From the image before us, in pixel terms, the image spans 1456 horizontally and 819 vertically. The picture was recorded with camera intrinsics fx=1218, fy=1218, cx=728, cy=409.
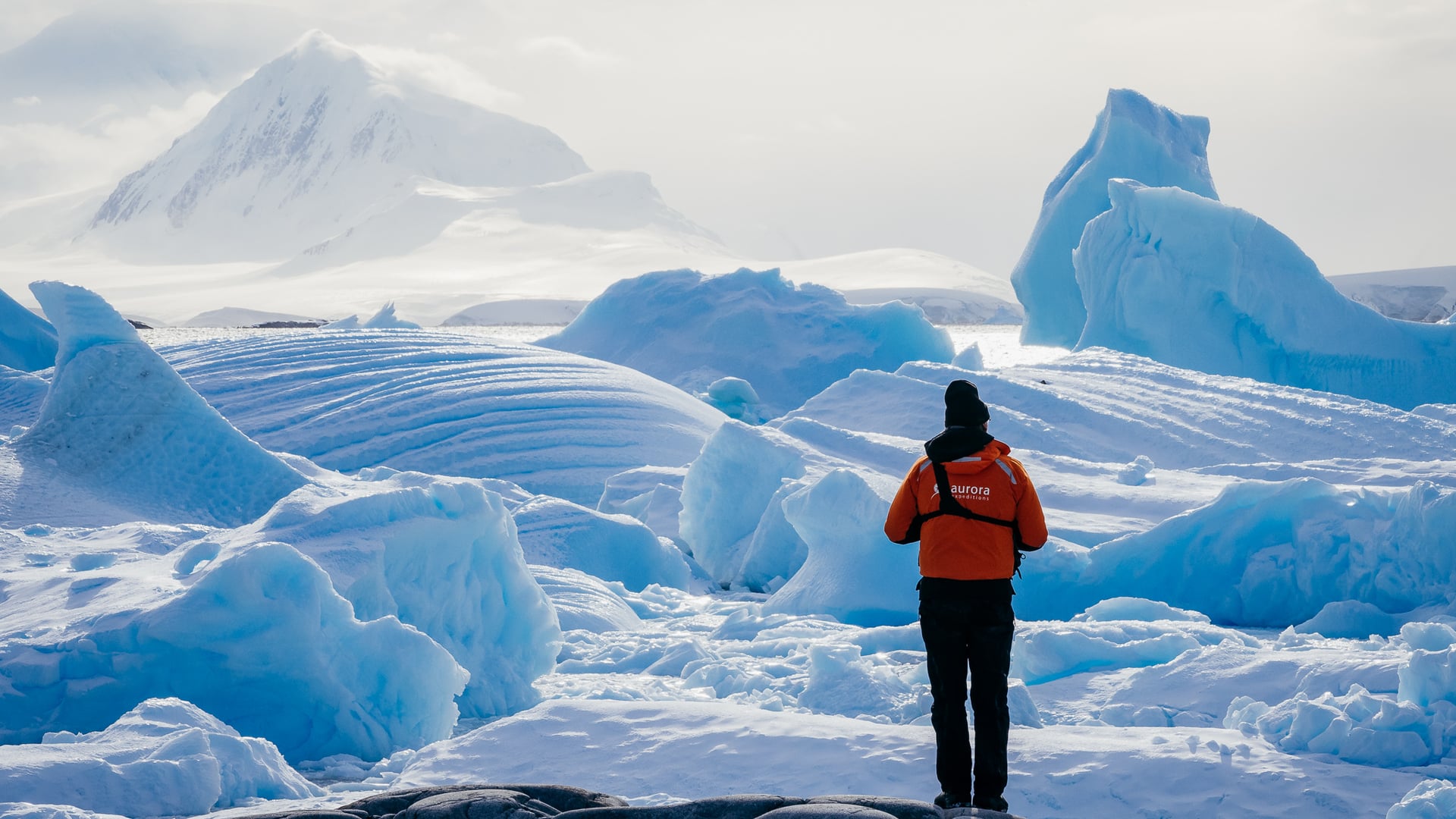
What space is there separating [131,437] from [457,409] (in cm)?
615

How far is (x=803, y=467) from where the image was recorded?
1078 cm

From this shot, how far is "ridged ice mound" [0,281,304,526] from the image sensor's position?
8.53 metres

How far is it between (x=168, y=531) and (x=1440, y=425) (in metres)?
13.1

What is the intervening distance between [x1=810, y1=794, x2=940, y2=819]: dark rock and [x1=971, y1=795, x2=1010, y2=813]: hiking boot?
15.1 inches

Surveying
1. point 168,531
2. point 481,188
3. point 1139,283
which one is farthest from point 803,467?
point 481,188

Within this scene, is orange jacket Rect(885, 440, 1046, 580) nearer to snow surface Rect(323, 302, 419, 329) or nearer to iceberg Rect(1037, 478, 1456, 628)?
iceberg Rect(1037, 478, 1456, 628)

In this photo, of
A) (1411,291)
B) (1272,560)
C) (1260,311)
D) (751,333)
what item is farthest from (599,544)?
(1411,291)

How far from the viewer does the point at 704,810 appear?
3119mm

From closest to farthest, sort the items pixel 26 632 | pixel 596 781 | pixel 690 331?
pixel 596 781, pixel 26 632, pixel 690 331

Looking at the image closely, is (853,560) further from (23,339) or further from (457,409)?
(23,339)

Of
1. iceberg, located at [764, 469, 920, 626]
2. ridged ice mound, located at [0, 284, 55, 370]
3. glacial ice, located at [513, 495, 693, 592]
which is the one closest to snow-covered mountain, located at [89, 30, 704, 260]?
ridged ice mound, located at [0, 284, 55, 370]

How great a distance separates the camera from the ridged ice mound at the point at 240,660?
5207mm

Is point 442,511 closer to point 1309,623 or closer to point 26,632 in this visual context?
point 26,632

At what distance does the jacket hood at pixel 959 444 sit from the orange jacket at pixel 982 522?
0.05 feet
